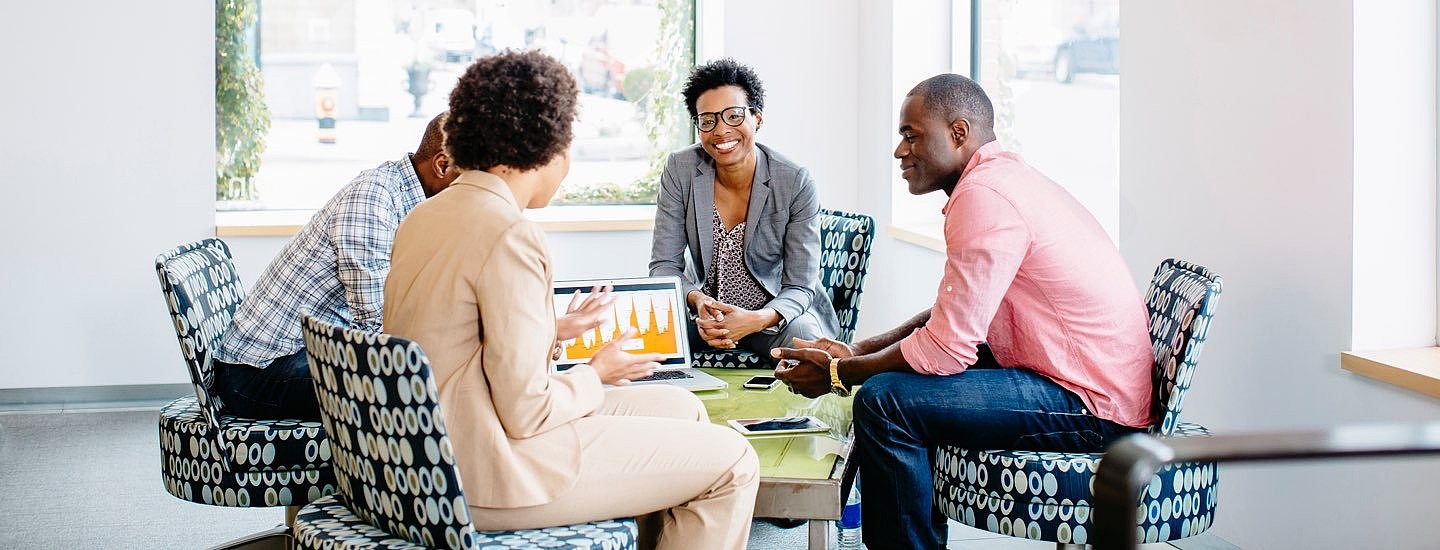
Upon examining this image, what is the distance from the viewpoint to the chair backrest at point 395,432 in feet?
6.12

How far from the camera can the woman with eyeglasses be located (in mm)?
3734

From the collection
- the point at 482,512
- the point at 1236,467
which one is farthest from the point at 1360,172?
the point at 482,512

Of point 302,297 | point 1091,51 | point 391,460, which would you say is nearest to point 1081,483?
A: point 391,460

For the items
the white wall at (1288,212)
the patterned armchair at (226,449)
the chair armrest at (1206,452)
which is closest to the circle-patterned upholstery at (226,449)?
the patterned armchair at (226,449)

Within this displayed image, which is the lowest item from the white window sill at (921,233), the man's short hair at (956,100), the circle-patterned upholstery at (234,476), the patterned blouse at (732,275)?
the circle-patterned upholstery at (234,476)

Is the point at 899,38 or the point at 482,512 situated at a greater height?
the point at 899,38

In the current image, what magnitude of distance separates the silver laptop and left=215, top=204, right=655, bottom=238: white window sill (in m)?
2.19

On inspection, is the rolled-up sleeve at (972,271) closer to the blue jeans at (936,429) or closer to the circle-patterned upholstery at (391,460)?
the blue jeans at (936,429)

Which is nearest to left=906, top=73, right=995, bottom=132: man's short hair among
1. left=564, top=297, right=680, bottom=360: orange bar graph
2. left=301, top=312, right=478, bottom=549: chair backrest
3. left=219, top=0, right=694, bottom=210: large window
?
left=564, top=297, right=680, bottom=360: orange bar graph

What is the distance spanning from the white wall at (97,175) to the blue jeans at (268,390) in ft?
8.52

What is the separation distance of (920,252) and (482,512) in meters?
3.43

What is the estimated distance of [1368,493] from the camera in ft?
A: 9.21

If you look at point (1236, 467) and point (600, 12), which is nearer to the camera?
point (1236, 467)

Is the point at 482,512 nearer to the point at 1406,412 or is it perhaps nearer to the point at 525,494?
the point at 525,494
